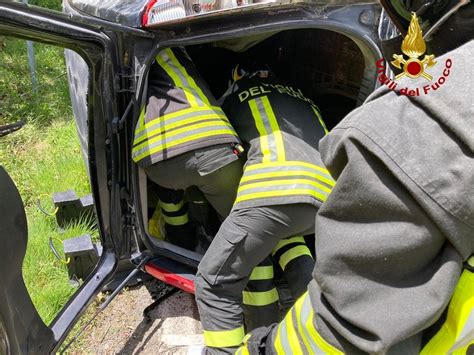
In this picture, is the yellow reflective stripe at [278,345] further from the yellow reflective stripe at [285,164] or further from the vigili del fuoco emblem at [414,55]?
the yellow reflective stripe at [285,164]

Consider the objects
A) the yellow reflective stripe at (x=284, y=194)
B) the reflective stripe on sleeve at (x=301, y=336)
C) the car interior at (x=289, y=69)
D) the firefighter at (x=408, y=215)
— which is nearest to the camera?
the firefighter at (x=408, y=215)

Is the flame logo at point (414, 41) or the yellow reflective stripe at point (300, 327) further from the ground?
the flame logo at point (414, 41)

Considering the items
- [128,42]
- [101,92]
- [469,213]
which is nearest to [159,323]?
[101,92]

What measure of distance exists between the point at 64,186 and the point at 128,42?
1.57m

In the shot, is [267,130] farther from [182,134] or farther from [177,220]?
[177,220]

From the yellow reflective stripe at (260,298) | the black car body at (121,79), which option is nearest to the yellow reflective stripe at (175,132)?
the black car body at (121,79)

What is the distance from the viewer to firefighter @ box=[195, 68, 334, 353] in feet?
6.39

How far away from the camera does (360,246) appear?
3.02 ft

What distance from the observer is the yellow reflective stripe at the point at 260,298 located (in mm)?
2219

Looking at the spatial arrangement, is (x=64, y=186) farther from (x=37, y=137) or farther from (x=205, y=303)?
(x=205, y=303)

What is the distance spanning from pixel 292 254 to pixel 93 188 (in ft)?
2.91

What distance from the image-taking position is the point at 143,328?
241cm

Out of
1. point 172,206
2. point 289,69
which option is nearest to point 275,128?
point 172,206

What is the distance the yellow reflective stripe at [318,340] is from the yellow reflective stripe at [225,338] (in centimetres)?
99
